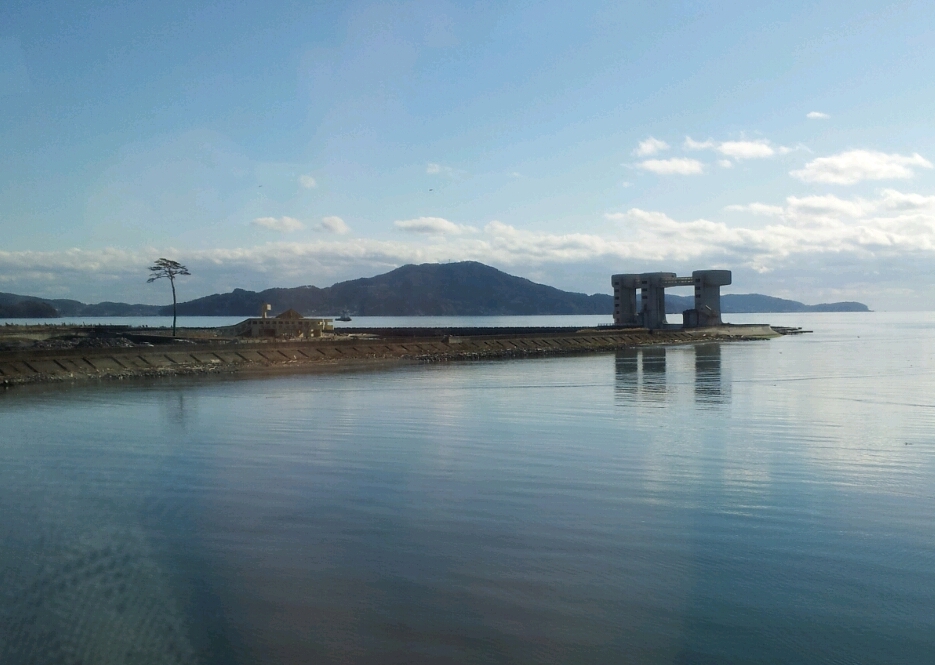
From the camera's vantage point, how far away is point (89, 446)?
15.5m

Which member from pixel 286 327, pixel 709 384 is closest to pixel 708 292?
pixel 286 327

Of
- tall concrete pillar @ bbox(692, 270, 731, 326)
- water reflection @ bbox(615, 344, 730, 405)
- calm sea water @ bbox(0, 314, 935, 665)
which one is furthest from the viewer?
tall concrete pillar @ bbox(692, 270, 731, 326)

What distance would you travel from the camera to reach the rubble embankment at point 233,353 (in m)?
32.5

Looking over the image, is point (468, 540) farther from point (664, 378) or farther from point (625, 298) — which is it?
point (625, 298)

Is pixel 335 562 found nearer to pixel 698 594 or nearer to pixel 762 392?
pixel 698 594

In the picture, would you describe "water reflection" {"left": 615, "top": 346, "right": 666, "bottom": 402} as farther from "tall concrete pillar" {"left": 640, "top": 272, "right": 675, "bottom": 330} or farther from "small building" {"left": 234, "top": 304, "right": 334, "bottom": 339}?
"tall concrete pillar" {"left": 640, "top": 272, "right": 675, "bottom": 330}

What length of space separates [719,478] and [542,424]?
6.72m

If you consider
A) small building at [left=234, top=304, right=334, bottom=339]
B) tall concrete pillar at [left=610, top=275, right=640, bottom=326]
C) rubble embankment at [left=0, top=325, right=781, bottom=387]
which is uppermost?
tall concrete pillar at [left=610, top=275, right=640, bottom=326]

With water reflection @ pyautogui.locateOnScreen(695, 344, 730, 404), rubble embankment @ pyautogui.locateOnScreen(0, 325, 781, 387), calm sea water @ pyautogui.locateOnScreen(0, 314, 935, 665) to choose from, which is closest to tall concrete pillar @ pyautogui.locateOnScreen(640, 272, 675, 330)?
rubble embankment @ pyautogui.locateOnScreen(0, 325, 781, 387)

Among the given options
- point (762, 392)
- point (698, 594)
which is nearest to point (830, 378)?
point (762, 392)

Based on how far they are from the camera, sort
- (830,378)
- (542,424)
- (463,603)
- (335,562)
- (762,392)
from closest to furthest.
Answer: (463,603) < (335,562) < (542,424) < (762,392) < (830,378)

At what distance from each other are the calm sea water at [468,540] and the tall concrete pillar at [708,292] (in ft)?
252

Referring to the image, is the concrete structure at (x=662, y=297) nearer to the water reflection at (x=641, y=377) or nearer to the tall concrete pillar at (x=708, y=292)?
the tall concrete pillar at (x=708, y=292)

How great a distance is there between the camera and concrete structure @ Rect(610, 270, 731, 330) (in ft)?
308
